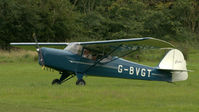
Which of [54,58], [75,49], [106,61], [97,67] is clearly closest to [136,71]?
[106,61]

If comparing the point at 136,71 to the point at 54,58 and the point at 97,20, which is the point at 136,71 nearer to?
the point at 54,58

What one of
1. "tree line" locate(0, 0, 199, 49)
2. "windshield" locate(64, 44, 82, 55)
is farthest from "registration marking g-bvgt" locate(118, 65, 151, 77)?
"tree line" locate(0, 0, 199, 49)

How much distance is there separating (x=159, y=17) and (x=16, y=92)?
44776 mm

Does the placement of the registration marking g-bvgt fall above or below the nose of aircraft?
below

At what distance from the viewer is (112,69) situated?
1950 centimetres

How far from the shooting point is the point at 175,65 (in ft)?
66.1

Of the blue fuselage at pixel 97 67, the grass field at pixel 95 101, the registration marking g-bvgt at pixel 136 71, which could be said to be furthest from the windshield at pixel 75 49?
the grass field at pixel 95 101

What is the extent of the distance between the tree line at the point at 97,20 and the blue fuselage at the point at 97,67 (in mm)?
29122

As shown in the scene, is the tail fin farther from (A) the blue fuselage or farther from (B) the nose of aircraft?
(B) the nose of aircraft

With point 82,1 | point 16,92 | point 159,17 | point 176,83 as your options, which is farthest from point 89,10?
point 16,92

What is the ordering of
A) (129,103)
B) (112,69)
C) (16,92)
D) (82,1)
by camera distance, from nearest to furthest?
(129,103), (16,92), (112,69), (82,1)

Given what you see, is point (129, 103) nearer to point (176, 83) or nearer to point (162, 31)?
point (176, 83)

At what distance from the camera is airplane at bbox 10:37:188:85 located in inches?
714

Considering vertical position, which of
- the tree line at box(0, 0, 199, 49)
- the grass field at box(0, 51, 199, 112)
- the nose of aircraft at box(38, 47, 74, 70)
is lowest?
the grass field at box(0, 51, 199, 112)
